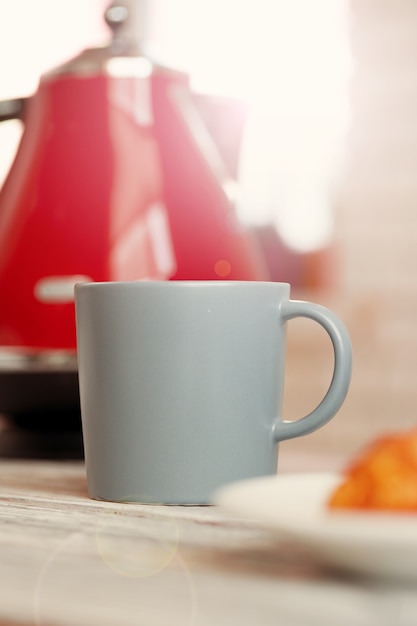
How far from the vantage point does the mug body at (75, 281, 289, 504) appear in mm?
473

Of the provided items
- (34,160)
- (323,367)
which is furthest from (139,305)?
(323,367)

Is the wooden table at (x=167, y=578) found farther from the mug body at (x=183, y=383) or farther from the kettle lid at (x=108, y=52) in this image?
the kettle lid at (x=108, y=52)

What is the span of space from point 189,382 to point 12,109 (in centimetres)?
43

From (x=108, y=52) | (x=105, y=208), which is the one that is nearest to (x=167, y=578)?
(x=105, y=208)

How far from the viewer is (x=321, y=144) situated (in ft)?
7.58

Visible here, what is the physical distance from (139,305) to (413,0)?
189cm

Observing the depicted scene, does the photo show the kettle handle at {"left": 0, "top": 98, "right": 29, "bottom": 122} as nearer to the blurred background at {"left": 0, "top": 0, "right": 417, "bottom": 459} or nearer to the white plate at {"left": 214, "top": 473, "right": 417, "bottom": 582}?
the white plate at {"left": 214, "top": 473, "right": 417, "bottom": 582}

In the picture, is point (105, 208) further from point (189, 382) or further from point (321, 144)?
point (321, 144)

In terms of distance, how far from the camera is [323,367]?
216 centimetres

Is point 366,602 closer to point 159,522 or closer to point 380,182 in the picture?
point 159,522

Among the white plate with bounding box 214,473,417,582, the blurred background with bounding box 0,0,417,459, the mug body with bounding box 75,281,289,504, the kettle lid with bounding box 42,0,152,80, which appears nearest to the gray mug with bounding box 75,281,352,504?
the mug body with bounding box 75,281,289,504

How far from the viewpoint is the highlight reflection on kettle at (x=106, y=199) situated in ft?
2.41

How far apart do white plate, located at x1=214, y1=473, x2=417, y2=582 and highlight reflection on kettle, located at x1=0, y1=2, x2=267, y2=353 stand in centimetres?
42

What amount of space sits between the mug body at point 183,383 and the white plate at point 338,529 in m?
0.14
